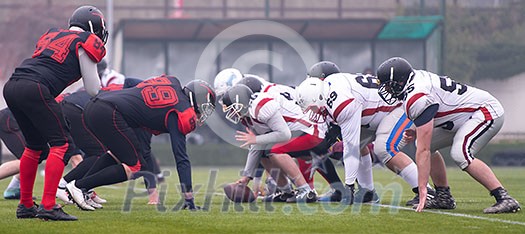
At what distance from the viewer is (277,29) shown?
2608 cm

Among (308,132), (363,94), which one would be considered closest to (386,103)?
(363,94)

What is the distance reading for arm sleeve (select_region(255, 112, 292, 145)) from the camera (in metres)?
9.22

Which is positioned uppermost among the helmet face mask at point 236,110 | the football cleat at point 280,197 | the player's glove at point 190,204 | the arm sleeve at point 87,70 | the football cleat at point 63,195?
the arm sleeve at point 87,70

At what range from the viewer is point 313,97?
8820 mm


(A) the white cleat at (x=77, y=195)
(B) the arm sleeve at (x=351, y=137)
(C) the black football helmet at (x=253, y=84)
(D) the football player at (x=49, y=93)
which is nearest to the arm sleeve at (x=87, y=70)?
(D) the football player at (x=49, y=93)

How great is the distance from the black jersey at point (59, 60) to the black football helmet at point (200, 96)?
4.65 feet

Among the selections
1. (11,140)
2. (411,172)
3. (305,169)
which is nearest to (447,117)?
(411,172)

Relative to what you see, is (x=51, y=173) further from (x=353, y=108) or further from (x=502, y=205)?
(x=502, y=205)

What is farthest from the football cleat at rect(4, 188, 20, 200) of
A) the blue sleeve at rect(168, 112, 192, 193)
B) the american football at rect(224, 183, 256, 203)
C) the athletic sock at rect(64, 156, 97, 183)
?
the blue sleeve at rect(168, 112, 192, 193)

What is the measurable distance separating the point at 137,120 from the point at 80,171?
82 cm

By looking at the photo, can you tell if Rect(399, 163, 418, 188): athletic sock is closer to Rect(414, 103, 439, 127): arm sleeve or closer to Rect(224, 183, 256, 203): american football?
Rect(414, 103, 439, 127): arm sleeve

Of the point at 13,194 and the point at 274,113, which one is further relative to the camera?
the point at 13,194

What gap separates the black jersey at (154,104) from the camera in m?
8.29

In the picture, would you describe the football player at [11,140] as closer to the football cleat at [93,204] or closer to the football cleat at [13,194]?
the football cleat at [13,194]
